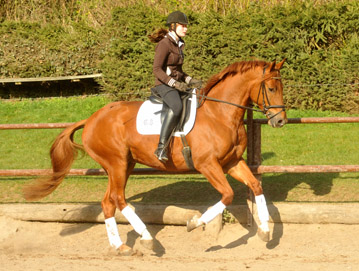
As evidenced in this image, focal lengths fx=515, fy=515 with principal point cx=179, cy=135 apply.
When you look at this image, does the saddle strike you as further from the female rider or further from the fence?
the fence

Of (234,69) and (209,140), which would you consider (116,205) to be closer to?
(209,140)

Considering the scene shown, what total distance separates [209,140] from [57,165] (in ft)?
7.38

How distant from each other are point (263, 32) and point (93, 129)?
300 inches

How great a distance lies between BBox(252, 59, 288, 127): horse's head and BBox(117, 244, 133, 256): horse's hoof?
88.6 inches

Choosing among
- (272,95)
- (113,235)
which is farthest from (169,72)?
(113,235)

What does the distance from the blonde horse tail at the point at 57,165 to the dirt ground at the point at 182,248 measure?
0.67 meters

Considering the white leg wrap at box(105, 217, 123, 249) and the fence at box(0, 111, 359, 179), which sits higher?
the fence at box(0, 111, 359, 179)

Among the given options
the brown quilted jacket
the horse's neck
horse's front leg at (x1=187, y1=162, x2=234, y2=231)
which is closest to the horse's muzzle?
the horse's neck

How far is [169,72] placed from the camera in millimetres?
6297

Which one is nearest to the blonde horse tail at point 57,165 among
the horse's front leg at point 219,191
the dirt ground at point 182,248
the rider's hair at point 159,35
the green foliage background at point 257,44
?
the dirt ground at point 182,248

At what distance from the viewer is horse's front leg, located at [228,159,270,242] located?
5.97 meters

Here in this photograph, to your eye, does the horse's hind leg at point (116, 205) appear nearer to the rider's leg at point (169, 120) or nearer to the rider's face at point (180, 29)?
the rider's leg at point (169, 120)

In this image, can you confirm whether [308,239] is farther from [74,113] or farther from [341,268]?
[74,113]

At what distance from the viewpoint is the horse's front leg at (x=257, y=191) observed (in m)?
5.97
